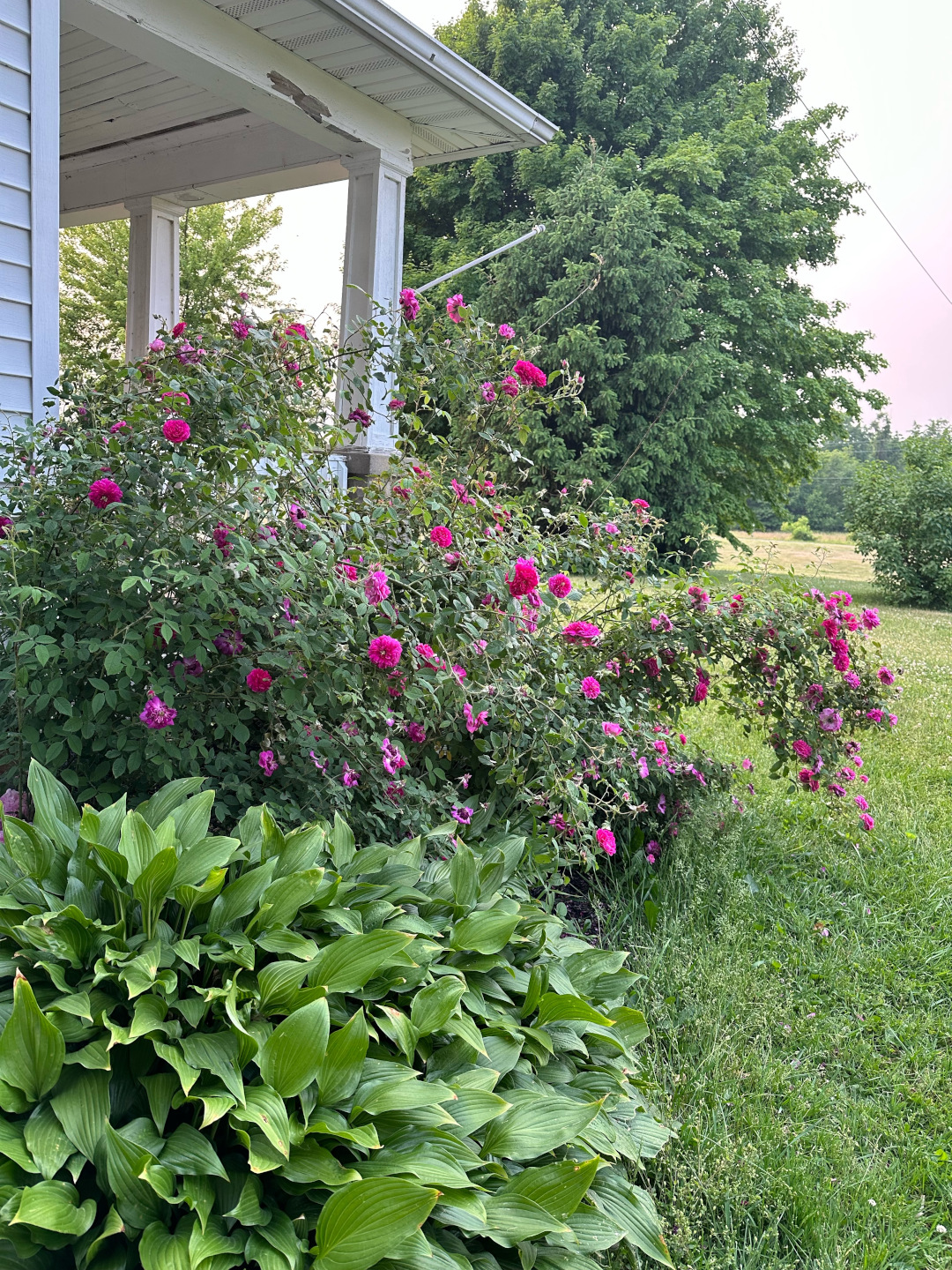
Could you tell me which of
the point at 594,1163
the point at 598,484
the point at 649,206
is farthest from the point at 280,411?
the point at 649,206

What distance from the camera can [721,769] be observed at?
3.30m

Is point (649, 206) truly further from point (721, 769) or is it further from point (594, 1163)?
point (594, 1163)

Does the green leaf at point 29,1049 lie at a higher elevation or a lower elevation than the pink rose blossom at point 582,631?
lower

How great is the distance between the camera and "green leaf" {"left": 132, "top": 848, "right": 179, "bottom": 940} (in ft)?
4.38

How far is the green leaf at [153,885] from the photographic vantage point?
1.34 metres

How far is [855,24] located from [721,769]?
1978 cm

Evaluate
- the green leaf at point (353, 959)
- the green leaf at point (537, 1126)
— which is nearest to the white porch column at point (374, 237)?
the green leaf at point (353, 959)

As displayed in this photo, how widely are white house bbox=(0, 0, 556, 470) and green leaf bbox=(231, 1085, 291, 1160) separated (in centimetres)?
213

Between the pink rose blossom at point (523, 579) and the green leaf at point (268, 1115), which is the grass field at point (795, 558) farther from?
the green leaf at point (268, 1115)

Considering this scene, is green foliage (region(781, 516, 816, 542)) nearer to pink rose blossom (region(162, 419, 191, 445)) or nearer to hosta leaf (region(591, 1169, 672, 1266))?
pink rose blossom (region(162, 419, 191, 445))

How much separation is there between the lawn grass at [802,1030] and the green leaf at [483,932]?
54cm

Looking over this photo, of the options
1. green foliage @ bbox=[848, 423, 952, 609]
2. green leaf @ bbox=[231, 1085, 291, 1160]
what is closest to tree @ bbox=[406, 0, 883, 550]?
green foliage @ bbox=[848, 423, 952, 609]

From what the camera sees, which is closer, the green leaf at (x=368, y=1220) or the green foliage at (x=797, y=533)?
the green leaf at (x=368, y=1220)

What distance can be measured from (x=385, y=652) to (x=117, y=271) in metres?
18.0
